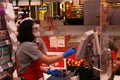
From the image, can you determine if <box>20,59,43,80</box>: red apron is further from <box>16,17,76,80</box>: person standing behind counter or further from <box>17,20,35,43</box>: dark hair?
<box>17,20,35,43</box>: dark hair

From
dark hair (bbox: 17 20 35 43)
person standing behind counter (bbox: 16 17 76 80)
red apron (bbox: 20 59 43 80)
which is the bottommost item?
red apron (bbox: 20 59 43 80)

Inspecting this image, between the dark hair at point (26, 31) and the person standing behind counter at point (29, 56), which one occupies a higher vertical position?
the dark hair at point (26, 31)

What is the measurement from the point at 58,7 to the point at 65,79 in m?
7.43

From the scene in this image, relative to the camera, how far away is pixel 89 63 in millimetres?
3289

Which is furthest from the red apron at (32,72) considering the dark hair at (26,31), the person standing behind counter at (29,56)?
the dark hair at (26,31)

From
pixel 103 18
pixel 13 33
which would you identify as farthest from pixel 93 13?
pixel 13 33

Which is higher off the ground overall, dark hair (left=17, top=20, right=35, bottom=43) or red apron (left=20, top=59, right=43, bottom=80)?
dark hair (left=17, top=20, right=35, bottom=43)

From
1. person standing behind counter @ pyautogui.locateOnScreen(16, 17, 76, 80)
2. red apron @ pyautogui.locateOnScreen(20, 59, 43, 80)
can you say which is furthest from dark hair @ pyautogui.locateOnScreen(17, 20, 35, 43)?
red apron @ pyautogui.locateOnScreen(20, 59, 43, 80)

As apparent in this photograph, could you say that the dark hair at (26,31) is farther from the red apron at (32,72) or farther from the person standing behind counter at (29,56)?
the red apron at (32,72)

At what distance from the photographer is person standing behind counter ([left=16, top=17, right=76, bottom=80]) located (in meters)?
3.12

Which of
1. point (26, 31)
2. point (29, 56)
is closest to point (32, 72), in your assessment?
point (29, 56)

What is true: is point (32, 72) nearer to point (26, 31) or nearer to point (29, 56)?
point (29, 56)

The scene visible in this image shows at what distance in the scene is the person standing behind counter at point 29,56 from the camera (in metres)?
3.12

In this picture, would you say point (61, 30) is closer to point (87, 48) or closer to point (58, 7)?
point (87, 48)
